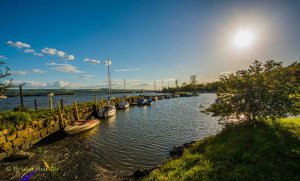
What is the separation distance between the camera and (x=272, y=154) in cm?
757

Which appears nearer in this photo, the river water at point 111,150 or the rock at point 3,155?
the river water at point 111,150

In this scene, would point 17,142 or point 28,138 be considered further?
point 28,138

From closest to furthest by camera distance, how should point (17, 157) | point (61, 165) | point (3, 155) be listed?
point (61, 165) → point (17, 157) → point (3, 155)

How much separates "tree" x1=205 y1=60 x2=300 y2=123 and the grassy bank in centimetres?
115

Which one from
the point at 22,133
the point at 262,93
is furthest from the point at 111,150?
the point at 262,93

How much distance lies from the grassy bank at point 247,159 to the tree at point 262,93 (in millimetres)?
1149

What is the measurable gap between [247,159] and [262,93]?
181 inches

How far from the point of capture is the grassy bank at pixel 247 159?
20.9 ft

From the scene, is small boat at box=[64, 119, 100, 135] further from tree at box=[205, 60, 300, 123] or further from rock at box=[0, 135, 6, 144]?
tree at box=[205, 60, 300, 123]

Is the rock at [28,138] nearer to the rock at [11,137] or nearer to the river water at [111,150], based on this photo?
the rock at [11,137]

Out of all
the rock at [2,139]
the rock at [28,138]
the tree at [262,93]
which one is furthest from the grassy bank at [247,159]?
the rock at [28,138]

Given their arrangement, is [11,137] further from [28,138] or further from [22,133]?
[28,138]

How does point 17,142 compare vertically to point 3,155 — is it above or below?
above

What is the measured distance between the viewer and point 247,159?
7.47 metres
